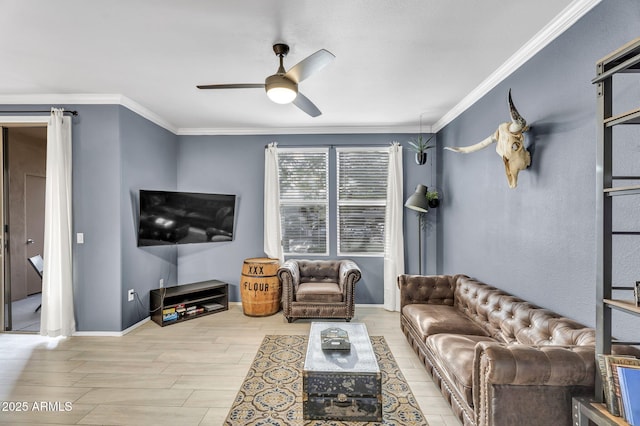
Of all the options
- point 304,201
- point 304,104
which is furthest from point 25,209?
point 304,104

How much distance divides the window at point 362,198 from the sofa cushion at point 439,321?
169 cm

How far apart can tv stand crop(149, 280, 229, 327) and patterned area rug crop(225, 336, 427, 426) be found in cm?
150

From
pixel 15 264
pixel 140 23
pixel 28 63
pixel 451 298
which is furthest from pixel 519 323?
pixel 15 264

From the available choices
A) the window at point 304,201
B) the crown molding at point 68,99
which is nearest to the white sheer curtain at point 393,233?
the window at point 304,201

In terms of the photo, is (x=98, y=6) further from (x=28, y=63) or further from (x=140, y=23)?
(x=28, y=63)

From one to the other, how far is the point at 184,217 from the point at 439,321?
337 cm

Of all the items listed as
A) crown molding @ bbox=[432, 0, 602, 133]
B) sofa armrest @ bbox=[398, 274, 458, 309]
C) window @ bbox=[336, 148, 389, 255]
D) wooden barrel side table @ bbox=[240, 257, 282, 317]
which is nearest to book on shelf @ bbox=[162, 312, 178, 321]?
wooden barrel side table @ bbox=[240, 257, 282, 317]

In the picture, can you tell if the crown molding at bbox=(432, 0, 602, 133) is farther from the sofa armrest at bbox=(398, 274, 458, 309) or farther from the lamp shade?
the sofa armrest at bbox=(398, 274, 458, 309)

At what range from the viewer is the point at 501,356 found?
1.50 m

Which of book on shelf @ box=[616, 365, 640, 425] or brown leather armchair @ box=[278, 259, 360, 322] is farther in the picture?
brown leather armchair @ box=[278, 259, 360, 322]

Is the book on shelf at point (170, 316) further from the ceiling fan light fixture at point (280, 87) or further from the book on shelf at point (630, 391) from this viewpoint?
the book on shelf at point (630, 391)

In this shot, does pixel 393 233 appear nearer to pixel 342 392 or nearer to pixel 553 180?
pixel 553 180

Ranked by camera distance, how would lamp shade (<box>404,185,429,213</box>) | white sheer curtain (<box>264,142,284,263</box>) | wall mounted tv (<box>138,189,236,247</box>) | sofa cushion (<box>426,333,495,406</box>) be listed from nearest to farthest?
sofa cushion (<box>426,333,495,406</box>) → wall mounted tv (<box>138,189,236,247</box>) → lamp shade (<box>404,185,429,213</box>) → white sheer curtain (<box>264,142,284,263</box>)

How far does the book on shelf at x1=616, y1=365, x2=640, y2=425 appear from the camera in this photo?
1203 mm
